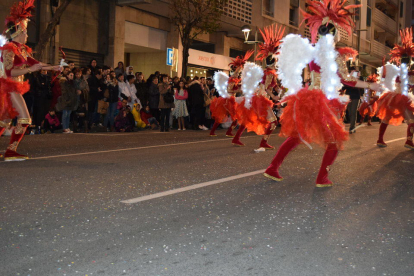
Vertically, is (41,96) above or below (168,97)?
below

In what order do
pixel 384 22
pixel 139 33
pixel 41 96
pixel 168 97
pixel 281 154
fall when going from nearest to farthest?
pixel 281 154 → pixel 41 96 → pixel 168 97 → pixel 139 33 → pixel 384 22

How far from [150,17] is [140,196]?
20654mm

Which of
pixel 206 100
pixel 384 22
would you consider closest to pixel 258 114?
pixel 206 100

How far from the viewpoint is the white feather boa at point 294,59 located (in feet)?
20.3

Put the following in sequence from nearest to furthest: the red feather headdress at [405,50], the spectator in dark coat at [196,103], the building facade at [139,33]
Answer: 1. the red feather headdress at [405,50]
2. the spectator in dark coat at [196,103]
3. the building facade at [139,33]

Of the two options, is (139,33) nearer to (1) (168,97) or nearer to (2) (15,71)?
(1) (168,97)

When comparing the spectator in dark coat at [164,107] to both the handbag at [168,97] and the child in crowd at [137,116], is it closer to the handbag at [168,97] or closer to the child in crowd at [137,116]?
the handbag at [168,97]

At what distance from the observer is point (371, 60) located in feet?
183

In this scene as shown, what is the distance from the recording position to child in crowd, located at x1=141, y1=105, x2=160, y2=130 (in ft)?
55.4

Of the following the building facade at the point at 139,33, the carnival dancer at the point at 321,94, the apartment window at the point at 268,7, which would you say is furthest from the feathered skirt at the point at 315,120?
the apartment window at the point at 268,7

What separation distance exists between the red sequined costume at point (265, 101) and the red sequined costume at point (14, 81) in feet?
13.8

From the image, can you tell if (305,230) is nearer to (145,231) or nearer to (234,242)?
(234,242)

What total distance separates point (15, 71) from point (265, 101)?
15.3 ft

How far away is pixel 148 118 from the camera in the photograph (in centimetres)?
1709
